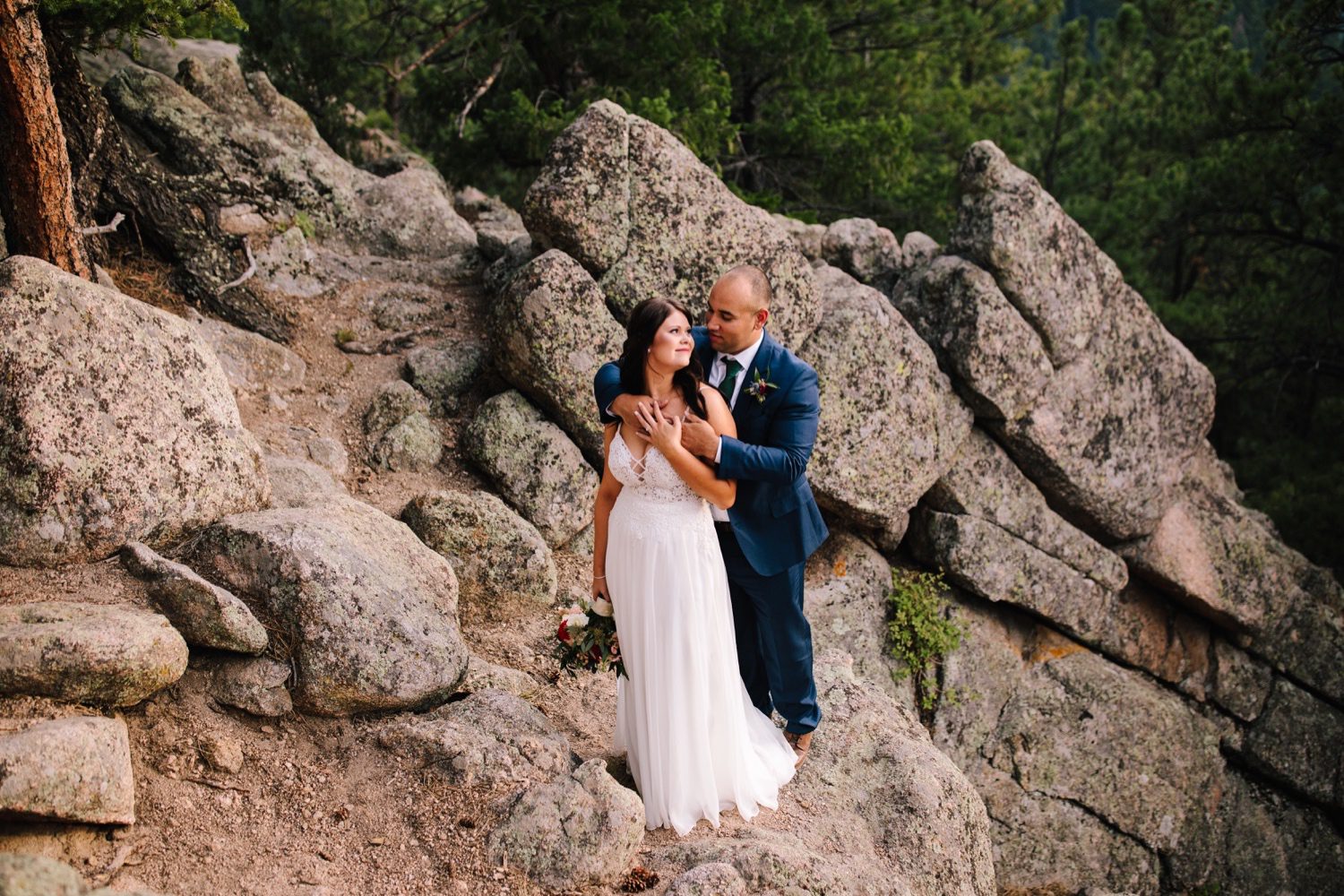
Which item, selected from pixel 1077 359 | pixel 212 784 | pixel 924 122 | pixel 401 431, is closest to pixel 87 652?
pixel 212 784

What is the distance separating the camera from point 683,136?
12531 mm

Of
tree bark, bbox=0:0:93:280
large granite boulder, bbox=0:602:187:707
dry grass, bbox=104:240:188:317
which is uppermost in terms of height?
tree bark, bbox=0:0:93:280

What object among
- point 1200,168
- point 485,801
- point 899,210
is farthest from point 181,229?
point 1200,168

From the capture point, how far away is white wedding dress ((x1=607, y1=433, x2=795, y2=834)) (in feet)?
16.0

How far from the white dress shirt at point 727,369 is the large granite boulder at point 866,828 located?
1590mm

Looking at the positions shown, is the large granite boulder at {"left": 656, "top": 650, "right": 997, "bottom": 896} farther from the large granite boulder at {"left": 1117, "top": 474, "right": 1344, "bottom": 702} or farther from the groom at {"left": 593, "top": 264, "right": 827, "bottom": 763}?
the large granite boulder at {"left": 1117, "top": 474, "right": 1344, "bottom": 702}

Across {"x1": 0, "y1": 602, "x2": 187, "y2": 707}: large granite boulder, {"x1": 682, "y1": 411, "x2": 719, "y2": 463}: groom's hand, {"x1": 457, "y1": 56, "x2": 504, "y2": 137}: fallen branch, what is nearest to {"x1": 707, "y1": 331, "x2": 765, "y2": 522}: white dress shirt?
{"x1": 682, "y1": 411, "x2": 719, "y2": 463}: groom's hand

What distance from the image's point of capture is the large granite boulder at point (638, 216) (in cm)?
902

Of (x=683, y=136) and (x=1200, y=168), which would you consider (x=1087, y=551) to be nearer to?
(x=683, y=136)

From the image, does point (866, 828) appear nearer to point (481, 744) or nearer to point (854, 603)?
point (481, 744)

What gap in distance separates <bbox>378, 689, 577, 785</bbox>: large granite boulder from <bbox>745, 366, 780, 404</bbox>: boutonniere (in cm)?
209

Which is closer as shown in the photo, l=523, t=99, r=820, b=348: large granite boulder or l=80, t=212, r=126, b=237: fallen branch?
l=80, t=212, r=126, b=237: fallen branch

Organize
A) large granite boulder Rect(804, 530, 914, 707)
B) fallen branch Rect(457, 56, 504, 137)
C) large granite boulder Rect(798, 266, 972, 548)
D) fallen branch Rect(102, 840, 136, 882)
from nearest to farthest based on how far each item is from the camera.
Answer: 1. fallen branch Rect(102, 840, 136, 882)
2. large granite boulder Rect(798, 266, 972, 548)
3. large granite boulder Rect(804, 530, 914, 707)
4. fallen branch Rect(457, 56, 504, 137)

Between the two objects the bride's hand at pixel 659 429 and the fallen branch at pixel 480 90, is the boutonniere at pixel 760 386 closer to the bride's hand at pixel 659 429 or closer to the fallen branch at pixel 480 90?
the bride's hand at pixel 659 429
